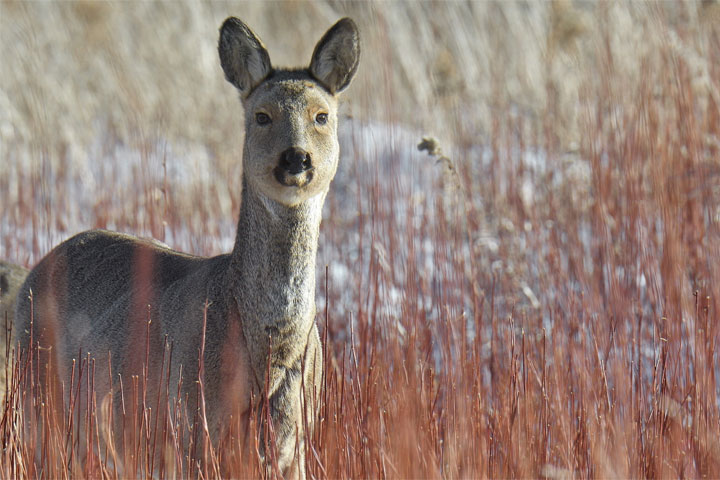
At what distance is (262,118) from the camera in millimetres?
4168

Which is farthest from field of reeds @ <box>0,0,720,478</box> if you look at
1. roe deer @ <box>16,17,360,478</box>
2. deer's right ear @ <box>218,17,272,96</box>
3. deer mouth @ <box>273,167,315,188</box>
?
deer's right ear @ <box>218,17,272,96</box>

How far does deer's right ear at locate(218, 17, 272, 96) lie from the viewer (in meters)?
4.51

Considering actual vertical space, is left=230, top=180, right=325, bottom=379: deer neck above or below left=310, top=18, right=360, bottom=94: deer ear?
below

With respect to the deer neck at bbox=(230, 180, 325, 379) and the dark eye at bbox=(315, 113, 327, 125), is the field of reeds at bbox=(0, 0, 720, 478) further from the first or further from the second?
the dark eye at bbox=(315, 113, 327, 125)

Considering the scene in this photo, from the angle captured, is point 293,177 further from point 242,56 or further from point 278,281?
point 242,56

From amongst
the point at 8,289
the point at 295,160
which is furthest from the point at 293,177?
the point at 8,289

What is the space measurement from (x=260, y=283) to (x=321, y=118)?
2.34 feet

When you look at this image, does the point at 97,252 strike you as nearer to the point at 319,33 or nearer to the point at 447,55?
the point at 447,55

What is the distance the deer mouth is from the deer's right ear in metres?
0.74

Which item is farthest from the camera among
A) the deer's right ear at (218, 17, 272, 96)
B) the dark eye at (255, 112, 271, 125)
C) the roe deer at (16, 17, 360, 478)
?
the deer's right ear at (218, 17, 272, 96)

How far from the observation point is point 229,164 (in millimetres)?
9523

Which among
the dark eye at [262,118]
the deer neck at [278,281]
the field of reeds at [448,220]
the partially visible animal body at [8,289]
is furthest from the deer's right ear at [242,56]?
the partially visible animal body at [8,289]

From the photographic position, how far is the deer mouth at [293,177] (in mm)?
3904

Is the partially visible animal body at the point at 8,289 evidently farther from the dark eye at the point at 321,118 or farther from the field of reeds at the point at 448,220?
the dark eye at the point at 321,118
